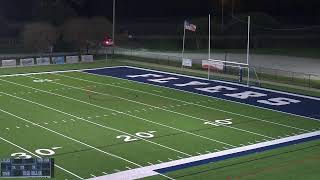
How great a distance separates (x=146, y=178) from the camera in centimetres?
1602

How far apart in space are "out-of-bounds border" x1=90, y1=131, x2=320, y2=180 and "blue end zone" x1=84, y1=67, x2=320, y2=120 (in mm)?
4076

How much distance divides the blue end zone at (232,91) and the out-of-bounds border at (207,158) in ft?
13.4

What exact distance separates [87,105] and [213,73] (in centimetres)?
1320

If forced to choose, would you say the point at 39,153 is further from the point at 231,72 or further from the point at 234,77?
the point at 231,72

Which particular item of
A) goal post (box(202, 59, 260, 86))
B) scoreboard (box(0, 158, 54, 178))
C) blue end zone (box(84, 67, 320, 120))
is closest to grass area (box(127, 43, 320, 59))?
goal post (box(202, 59, 260, 86))

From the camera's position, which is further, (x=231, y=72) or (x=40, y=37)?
(x=40, y=37)

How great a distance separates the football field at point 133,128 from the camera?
58.2ft

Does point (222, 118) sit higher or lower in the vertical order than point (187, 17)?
lower

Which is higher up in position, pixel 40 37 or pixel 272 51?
pixel 40 37

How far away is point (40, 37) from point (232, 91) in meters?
27.9

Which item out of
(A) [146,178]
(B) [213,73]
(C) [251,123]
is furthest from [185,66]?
(A) [146,178]

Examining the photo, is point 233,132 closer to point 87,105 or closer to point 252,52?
point 87,105

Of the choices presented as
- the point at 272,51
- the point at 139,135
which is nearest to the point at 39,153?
the point at 139,135

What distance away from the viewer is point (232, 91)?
30.5 m
